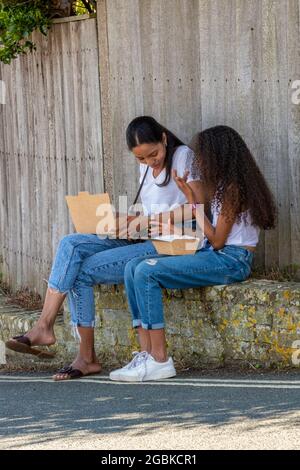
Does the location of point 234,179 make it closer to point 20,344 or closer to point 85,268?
point 85,268

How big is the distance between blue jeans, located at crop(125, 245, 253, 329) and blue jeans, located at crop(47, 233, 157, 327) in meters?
0.31

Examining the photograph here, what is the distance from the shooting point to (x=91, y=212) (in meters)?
7.80

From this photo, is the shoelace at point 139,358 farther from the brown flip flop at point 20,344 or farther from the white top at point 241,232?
the white top at point 241,232

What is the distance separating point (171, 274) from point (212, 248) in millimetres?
324

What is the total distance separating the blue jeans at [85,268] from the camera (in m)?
7.74

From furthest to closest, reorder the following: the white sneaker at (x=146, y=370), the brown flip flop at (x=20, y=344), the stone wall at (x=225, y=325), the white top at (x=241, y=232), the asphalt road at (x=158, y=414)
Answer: the brown flip flop at (x=20, y=344) → the white top at (x=241, y=232) → the white sneaker at (x=146, y=370) → the stone wall at (x=225, y=325) → the asphalt road at (x=158, y=414)

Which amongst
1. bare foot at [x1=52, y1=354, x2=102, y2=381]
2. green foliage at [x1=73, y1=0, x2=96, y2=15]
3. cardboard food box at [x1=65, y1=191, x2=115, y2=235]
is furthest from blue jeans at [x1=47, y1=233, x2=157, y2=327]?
green foliage at [x1=73, y1=0, x2=96, y2=15]

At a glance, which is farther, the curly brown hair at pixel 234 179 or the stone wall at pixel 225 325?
the curly brown hair at pixel 234 179

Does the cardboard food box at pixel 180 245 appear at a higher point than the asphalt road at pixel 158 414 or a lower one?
higher

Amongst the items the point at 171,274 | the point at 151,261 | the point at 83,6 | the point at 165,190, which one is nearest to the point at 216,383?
the point at 171,274

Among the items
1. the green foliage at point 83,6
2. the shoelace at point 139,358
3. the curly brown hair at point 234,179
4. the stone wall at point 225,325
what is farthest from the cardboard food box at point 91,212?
the green foliage at point 83,6

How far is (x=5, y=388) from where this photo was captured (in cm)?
776

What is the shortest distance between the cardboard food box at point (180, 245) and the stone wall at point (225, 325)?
29cm
